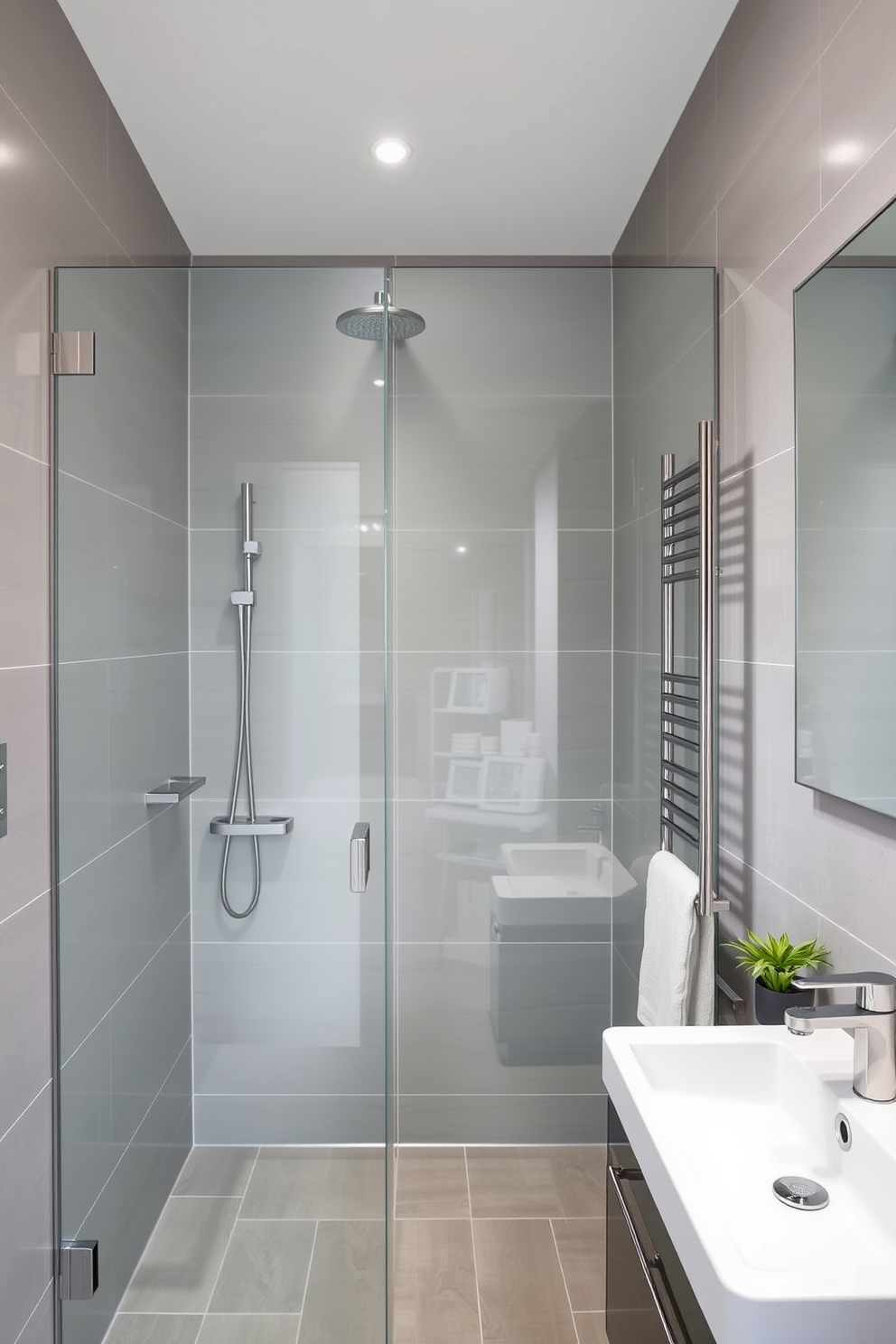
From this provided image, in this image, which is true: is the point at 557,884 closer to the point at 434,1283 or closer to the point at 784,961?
the point at 784,961

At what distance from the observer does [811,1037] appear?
134 centimetres

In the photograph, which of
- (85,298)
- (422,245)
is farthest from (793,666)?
(422,245)

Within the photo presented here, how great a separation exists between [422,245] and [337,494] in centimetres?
133

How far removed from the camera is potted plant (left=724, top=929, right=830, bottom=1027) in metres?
1.38

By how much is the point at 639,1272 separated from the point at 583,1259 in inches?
34.6

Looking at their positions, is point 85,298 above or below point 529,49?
below

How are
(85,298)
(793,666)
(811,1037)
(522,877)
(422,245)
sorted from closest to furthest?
(811,1037), (793,666), (85,298), (522,877), (422,245)

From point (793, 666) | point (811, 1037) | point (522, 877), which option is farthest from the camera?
point (522, 877)

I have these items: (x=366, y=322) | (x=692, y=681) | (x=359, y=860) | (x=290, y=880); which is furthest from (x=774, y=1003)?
(x=366, y=322)

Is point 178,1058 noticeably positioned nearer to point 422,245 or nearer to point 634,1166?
point 634,1166

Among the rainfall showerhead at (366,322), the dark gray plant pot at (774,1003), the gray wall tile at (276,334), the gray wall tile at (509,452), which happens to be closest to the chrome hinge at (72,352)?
the gray wall tile at (276,334)

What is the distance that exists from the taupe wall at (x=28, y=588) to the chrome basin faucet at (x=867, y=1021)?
4.27 feet

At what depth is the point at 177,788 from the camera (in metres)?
1.73

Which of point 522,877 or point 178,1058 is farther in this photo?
point 522,877
